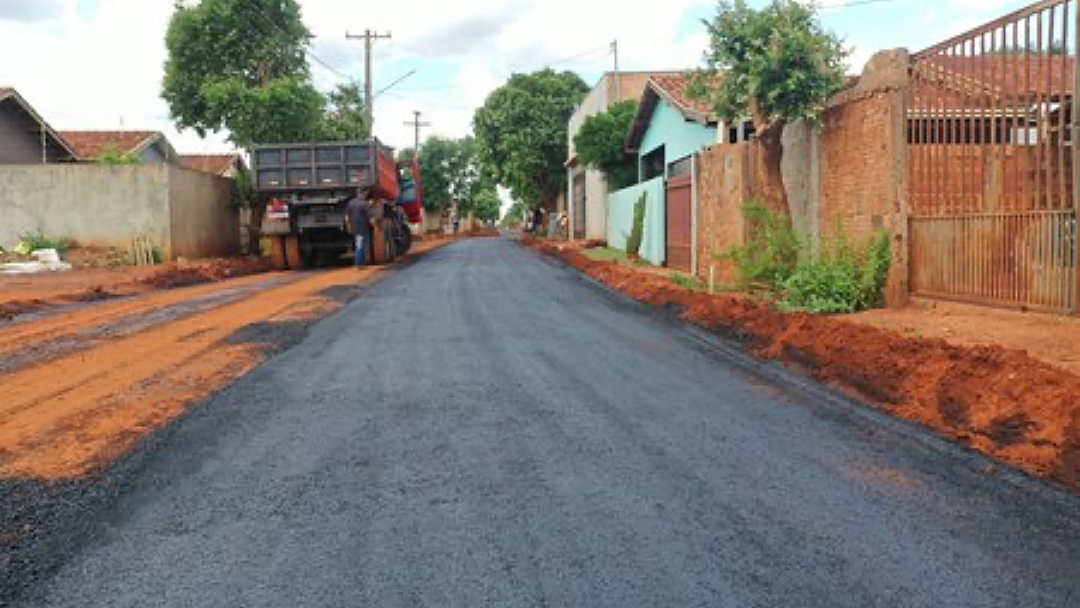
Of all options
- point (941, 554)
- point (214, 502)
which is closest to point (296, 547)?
point (214, 502)

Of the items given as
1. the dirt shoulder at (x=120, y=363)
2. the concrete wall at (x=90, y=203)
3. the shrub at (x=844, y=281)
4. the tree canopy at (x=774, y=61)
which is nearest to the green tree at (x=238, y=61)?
the concrete wall at (x=90, y=203)

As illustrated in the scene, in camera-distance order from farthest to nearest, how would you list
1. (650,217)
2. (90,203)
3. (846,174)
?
(650,217) < (90,203) < (846,174)

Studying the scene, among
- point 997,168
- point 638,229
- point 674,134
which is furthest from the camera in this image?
point 674,134

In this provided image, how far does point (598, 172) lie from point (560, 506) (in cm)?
3558

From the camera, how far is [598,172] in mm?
39188

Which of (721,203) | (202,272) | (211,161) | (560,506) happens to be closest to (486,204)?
(211,161)

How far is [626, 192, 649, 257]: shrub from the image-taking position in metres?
23.9

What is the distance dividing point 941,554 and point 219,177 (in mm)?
26802

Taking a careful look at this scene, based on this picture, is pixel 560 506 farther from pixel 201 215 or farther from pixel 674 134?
pixel 201 215

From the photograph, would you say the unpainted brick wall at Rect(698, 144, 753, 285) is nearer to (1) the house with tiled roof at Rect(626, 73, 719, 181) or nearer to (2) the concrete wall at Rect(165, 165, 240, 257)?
(1) the house with tiled roof at Rect(626, 73, 719, 181)

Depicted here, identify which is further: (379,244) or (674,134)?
(674,134)

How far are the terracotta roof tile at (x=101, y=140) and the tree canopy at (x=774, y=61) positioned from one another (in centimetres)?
3009

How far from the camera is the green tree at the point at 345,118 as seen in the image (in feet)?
131

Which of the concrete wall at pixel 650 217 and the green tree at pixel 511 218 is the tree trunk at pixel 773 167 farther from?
the green tree at pixel 511 218
